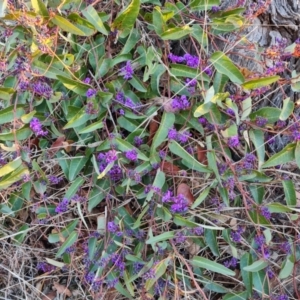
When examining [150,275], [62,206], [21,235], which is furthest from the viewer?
[21,235]

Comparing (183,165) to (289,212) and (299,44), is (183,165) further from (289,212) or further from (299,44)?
(299,44)

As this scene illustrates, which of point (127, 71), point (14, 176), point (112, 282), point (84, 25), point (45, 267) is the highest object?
point (84, 25)

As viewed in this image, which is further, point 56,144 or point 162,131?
point 56,144

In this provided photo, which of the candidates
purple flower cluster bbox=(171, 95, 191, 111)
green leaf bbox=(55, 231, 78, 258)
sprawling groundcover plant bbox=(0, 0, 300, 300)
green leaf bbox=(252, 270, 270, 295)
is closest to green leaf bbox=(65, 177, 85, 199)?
sprawling groundcover plant bbox=(0, 0, 300, 300)

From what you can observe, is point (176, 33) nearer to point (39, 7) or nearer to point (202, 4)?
point (202, 4)

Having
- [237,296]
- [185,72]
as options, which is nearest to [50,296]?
[237,296]

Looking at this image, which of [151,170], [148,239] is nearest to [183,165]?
[151,170]

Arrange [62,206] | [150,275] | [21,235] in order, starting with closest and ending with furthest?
[150,275]
[62,206]
[21,235]
